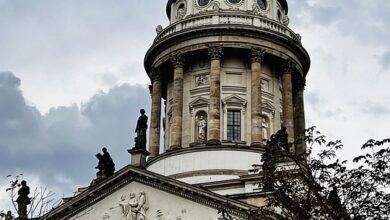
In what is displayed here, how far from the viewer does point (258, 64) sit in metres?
46.6

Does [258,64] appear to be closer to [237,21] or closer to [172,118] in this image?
[237,21]

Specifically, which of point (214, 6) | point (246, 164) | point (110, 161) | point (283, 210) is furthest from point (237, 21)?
point (283, 210)

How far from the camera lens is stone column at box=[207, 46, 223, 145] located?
4425 cm

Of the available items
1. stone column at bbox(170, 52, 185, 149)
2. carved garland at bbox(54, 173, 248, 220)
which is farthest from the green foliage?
stone column at bbox(170, 52, 185, 149)

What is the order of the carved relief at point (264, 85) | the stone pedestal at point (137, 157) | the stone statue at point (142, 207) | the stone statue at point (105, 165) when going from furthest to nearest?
the carved relief at point (264, 85) → the stone statue at point (105, 165) → the stone pedestal at point (137, 157) → the stone statue at point (142, 207)

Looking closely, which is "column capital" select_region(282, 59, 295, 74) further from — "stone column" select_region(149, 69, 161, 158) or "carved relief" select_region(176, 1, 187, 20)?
"stone column" select_region(149, 69, 161, 158)

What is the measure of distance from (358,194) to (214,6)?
29585 millimetres

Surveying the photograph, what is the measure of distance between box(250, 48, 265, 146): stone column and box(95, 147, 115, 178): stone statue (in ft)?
28.5

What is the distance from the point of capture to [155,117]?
4862cm

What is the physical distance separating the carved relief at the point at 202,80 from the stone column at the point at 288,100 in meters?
4.96

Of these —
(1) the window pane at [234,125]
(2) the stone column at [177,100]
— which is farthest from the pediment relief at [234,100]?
(2) the stone column at [177,100]

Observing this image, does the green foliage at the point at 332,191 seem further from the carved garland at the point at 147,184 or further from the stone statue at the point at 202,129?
the stone statue at the point at 202,129

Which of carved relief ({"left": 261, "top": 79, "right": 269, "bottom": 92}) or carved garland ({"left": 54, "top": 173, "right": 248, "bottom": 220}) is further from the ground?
carved relief ({"left": 261, "top": 79, "right": 269, "bottom": 92})

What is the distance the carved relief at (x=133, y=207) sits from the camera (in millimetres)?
37438
